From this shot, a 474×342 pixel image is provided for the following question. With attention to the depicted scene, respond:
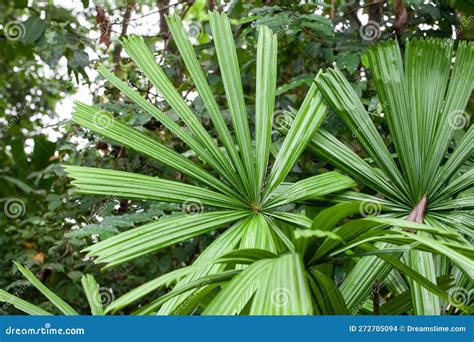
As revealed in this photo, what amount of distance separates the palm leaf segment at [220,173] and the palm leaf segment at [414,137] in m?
0.08

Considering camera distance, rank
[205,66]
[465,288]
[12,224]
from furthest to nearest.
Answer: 1. [12,224]
2. [205,66]
3. [465,288]

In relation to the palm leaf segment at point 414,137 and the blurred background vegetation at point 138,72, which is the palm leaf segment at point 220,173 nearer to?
the palm leaf segment at point 414,137

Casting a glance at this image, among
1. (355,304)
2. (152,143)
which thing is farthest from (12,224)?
(355,304)

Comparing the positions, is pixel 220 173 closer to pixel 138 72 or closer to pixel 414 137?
pixel 414 137

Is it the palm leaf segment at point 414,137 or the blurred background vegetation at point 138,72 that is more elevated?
the blurred background vegetation at point 138,72

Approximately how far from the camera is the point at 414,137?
1.68 metres

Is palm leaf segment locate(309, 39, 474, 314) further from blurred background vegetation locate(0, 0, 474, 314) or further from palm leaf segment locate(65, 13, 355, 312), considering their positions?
blurred background vegetation locate(0, 0, 474, 314)

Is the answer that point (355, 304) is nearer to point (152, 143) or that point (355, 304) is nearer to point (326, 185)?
point (326, 185)

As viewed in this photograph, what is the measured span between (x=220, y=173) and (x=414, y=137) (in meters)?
0.51

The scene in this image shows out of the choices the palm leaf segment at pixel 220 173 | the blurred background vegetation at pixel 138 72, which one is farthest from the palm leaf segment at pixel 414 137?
the blurred background vegetation at pixel 138 72

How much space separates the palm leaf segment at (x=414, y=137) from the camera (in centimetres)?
163

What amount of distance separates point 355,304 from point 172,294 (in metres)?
0.50

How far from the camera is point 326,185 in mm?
1604

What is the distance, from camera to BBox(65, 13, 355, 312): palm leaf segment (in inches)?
57.1
